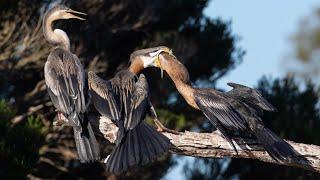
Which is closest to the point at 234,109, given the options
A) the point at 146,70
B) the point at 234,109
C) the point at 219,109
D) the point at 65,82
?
the point at 234,109

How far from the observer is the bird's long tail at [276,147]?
8680 mm

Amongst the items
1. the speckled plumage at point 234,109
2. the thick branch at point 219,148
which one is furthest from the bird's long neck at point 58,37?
the thick branch at point 219,148

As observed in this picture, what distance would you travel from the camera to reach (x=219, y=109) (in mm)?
9078

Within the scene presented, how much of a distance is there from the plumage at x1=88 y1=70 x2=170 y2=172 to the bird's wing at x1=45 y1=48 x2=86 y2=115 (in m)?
0.13

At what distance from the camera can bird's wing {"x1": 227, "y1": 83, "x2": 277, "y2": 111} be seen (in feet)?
30.9

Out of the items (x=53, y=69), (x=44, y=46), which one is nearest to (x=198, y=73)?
(x=44, y=46)

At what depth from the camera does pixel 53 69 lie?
9969mm

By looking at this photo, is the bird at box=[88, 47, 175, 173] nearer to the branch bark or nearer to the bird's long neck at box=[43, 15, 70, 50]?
the branch bark

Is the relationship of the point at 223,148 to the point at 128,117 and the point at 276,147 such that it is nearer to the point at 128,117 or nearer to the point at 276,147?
the point at 276,147

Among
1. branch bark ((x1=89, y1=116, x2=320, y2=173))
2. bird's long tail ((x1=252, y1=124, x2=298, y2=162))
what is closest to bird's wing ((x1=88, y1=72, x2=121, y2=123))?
branch bark ((x1=89, y1=116, x2=320, y2=173))

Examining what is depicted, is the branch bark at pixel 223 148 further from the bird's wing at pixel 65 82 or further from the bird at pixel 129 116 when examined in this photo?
the bird's wing at pixel 65 82

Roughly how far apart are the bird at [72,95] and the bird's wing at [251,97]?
140 cm

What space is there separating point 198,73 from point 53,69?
7.60m

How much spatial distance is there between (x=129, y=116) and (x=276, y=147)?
1.32 meters
